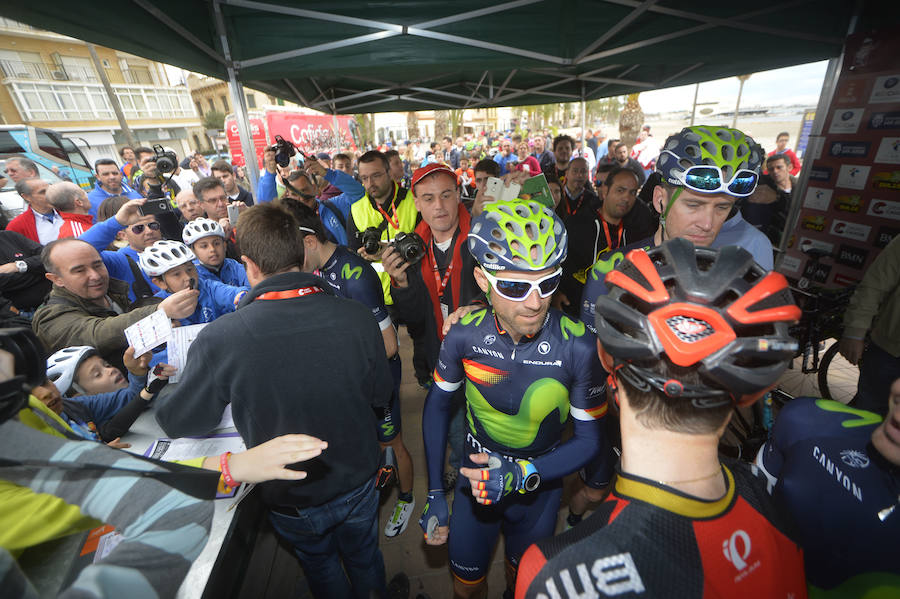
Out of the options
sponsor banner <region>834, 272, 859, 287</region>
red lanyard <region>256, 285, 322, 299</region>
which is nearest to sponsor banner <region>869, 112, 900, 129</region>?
sponsor banner <region>834, 272, 859, 287</region>

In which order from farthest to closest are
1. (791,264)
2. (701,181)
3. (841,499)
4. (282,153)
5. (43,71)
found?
(43,71)
(282,153)
(791,264)
(701,181)
(841,499)

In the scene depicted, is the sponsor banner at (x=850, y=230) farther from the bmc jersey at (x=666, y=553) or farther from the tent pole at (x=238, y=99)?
the tent pole at (x=238, y=99)

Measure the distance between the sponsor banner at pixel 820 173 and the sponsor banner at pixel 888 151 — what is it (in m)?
0.46

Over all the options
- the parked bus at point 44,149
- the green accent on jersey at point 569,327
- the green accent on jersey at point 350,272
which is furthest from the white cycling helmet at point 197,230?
the parked bus at point 44,149

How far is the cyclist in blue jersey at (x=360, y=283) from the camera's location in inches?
123

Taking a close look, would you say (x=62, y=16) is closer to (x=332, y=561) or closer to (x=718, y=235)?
(x=332, y=561)

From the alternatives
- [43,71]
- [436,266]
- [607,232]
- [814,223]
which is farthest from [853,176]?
[43,71]

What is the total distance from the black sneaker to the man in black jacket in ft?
1.87

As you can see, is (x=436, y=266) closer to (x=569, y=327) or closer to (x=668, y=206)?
(x=569, y=327)

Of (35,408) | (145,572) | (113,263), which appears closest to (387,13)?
(113,263)

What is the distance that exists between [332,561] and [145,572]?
1.72m

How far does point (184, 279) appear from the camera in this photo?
338 cm

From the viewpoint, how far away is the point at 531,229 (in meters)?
2.14

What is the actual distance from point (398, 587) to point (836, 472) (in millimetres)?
2952
